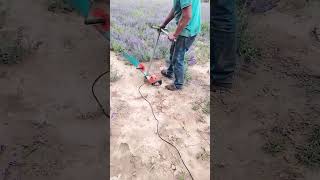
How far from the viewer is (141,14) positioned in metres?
6.60

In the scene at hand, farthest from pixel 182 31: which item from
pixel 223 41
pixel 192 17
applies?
pixel 223 41

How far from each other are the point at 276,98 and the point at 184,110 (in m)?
1.05

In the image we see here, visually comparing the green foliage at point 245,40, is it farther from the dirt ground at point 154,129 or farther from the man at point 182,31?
the man at point 182,31

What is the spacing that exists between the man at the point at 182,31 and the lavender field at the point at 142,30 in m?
0.68

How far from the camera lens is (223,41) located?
491cm

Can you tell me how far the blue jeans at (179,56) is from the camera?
15.8ft

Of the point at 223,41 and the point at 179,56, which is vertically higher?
the point at 223,41

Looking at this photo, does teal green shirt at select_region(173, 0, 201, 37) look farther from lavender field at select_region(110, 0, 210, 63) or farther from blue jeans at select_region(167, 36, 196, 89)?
lavender field at select_region(110, 0, 210, 63)

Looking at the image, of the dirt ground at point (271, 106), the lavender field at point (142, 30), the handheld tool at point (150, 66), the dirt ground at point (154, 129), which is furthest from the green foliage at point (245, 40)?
the handheld tool at point (150, 66)

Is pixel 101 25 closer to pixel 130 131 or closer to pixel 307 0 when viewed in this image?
pixel 130 131

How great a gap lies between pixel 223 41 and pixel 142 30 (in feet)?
5.36

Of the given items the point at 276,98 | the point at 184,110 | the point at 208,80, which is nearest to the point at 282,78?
the point at 276,98

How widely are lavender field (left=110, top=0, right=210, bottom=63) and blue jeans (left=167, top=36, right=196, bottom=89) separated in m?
0.70

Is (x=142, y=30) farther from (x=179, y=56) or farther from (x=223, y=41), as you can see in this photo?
(x=223, y=41)
